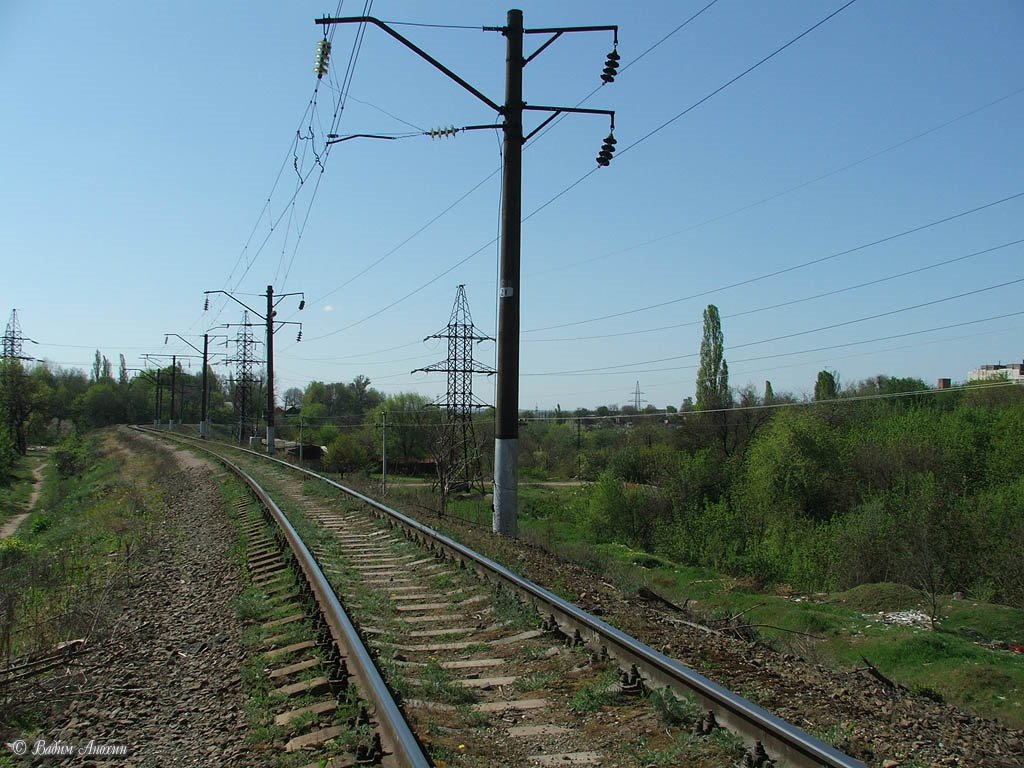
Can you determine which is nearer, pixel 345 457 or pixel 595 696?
pixel 595 696

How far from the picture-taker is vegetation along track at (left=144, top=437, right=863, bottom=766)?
443 centimetres

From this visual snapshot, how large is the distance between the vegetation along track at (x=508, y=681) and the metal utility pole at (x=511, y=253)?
2845 mm

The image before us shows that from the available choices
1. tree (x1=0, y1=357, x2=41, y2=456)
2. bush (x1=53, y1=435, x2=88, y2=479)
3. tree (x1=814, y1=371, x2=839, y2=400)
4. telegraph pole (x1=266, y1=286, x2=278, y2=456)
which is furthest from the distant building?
tree (x1=0, y1=357, x2=41, y2=456)

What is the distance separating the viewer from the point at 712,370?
210 ft

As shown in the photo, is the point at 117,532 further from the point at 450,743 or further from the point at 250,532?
the point at 450,743

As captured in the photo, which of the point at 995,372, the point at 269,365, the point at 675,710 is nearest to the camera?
the point at 675,710

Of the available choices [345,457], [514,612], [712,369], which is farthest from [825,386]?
[514,612]

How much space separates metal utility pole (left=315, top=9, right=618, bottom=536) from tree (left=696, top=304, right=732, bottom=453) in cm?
4802

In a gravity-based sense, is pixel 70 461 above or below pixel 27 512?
above

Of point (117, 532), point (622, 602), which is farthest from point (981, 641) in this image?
point (117, 532)

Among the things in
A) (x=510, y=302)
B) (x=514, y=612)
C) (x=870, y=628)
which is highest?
(x=510, y=302)

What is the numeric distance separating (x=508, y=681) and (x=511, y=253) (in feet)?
27.3

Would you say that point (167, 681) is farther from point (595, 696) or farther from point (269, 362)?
point (269, 362)

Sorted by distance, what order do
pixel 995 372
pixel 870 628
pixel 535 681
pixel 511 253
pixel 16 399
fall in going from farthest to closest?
pixel 16 399 < pixel 995 372 < pixel 870 628 < pixel 511 253 < pixel 535 681
